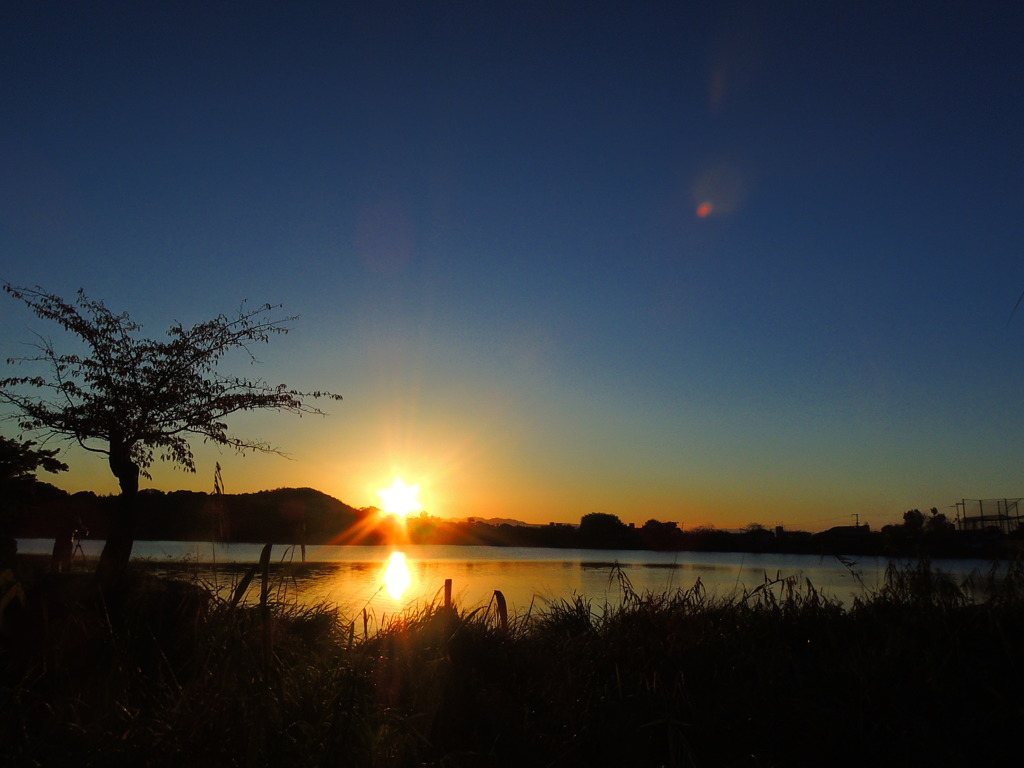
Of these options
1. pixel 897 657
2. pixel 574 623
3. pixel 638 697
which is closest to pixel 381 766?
pixel 638 697

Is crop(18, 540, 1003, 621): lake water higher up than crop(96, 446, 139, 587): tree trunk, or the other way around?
crop(96, 446, 139, 587): tree trunk

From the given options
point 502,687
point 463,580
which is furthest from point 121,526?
point 463,580

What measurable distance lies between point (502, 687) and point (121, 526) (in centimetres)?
668

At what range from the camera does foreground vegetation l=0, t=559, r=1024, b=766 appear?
344 centimetres

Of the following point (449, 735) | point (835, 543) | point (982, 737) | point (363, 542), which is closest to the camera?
point (449, 735)

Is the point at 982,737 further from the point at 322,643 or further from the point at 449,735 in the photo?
the point at 322,643

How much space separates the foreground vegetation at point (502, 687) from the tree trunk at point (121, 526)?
0.42 meters

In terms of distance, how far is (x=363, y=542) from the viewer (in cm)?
9631

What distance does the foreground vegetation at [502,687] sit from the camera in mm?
3436

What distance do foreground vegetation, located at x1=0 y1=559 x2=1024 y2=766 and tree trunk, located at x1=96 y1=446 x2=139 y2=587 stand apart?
A: 1.39 ft

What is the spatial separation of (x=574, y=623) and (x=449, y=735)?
19.0 feet

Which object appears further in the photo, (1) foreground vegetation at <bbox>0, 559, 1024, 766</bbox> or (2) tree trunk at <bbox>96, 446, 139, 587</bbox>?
(2) tree trunk at <bbox>96, 446, 139, 587</bbox>

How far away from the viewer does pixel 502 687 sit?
20.7 ft

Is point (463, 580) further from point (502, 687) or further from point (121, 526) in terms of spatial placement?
point (502, 687)
